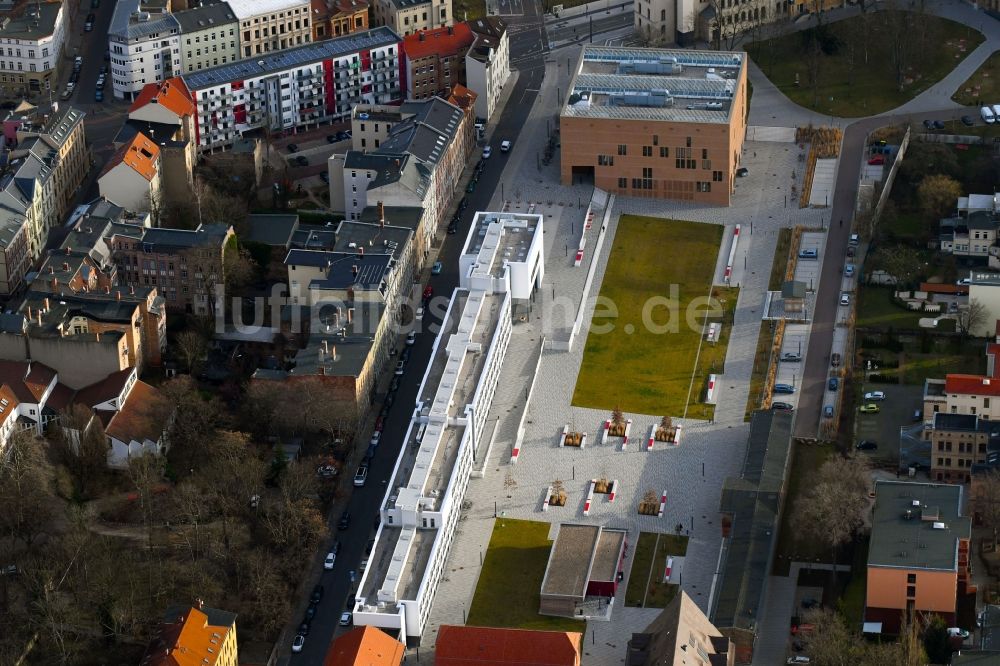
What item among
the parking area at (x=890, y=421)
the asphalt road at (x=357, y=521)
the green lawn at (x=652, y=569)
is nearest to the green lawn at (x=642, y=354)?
the asphalt road at (x=357, y=521)

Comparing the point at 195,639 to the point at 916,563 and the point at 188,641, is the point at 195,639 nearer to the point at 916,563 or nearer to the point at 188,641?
the point at 188,641

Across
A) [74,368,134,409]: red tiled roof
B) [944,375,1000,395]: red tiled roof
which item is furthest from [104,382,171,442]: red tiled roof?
[944,375,1000,395]: red tiled roof

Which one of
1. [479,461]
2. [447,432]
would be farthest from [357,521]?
[479,461]

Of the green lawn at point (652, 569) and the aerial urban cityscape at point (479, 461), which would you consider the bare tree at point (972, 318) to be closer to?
the aerial urban cityscape at point (479, 461)

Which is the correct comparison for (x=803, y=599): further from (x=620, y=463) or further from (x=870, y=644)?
(x=620, y=463)

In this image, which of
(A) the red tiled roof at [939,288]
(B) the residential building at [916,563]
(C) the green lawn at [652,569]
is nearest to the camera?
(B) the residential building at [916,563]

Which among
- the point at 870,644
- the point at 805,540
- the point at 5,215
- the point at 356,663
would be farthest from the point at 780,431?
the point at 5,215
